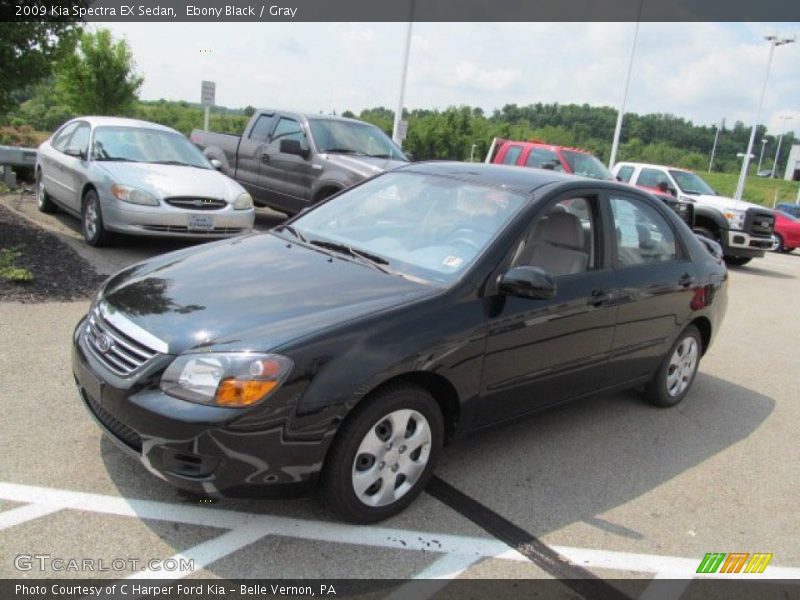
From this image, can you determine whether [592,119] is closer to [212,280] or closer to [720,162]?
[720,162]

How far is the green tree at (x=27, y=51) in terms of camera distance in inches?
289

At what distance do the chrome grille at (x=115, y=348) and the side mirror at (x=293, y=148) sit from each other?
22.7 feet

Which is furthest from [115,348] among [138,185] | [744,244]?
[744,244]

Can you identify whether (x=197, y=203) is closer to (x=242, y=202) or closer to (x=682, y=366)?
(x=242, y=202)

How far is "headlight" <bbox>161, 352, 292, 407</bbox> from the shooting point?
9.11 ft

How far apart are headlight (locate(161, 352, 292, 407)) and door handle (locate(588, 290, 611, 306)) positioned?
209 cm

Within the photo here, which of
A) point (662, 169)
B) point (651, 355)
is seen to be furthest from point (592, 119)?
point (651, 355)

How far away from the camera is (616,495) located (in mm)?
3789

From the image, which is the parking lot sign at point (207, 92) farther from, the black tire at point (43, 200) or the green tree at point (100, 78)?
the green tree at point (100, 78)

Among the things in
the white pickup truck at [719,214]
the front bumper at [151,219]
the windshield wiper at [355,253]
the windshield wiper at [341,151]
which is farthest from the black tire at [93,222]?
the white pickup truck at [719,214]

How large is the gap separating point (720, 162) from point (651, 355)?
122477 millimetres

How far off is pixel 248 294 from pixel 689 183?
14.0 m

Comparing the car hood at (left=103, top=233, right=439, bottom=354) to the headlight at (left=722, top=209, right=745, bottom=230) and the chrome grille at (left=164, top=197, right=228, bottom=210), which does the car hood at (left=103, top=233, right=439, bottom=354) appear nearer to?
the chrome grille at (left=164, top=197, right=228, bottom=210)

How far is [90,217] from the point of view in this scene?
8.14 metres
